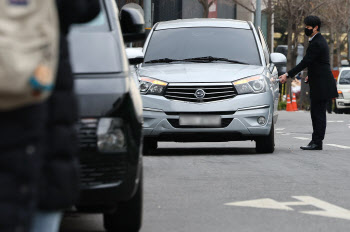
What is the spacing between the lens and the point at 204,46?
42.5 ft

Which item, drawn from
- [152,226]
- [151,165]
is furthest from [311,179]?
[152,226]

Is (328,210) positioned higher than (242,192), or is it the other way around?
(328,210)

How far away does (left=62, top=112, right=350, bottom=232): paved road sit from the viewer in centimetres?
648

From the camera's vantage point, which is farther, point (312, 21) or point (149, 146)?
point (312, 21)

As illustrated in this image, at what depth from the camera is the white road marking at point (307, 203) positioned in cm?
697

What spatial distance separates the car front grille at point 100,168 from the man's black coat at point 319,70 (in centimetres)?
883

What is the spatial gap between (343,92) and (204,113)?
27.0 m

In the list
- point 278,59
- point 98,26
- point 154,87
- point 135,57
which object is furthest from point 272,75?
point 98,26

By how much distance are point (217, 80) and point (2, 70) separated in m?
9.61

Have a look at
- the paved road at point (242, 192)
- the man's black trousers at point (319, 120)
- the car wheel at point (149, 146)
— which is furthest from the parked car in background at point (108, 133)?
the man's black trousers at point (319, 120)

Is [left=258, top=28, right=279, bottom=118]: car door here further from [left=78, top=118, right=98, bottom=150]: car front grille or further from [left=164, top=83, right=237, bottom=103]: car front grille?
[left=78, top=118, right=98, bottom=150]: car front grille

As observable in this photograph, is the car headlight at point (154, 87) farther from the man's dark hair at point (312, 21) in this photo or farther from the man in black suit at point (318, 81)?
the man's dark hair at point (312, 21)

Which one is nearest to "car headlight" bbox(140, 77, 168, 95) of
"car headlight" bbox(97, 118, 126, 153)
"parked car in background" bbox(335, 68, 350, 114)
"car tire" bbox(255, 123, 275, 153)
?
"car tire" bbox(255, 123, 275, 153)

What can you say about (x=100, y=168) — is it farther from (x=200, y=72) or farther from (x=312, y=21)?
(x=312, y=21)
